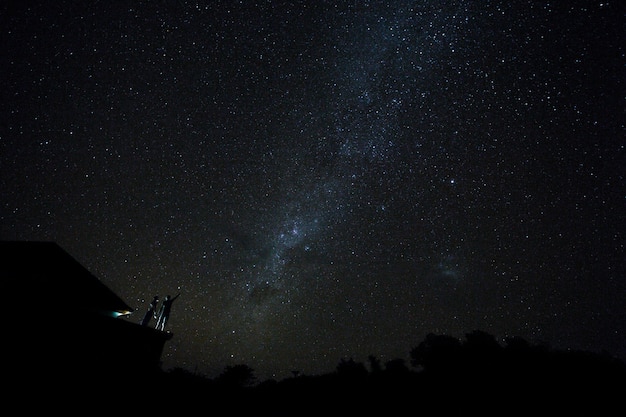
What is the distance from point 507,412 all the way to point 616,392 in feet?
28.1

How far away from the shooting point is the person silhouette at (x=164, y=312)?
11.7 meters

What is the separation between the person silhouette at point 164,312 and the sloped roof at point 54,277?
1.76m

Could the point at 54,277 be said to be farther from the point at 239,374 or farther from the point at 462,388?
the point at 462,388

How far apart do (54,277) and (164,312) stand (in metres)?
4.04

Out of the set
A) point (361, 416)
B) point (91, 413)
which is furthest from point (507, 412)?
point (91, 413)

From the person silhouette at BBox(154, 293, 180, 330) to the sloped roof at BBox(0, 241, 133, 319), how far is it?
176cm

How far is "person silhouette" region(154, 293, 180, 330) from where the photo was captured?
11.7 metres

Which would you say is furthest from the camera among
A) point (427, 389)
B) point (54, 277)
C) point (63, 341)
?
point (427, 389)

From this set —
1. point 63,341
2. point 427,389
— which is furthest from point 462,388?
point 63,341

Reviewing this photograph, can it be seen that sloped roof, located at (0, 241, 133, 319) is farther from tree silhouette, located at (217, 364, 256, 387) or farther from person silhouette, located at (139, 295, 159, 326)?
tree silhouette, located at (217, 364, 256, 387)

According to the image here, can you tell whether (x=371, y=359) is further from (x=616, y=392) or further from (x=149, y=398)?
(x=149, y=398)

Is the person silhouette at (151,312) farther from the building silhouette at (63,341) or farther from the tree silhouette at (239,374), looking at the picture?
the tree silhouette at (239,374)

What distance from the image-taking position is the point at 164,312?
11.8 m

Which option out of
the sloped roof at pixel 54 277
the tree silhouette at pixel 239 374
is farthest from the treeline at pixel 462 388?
the sloped roof at pixel 54 277
